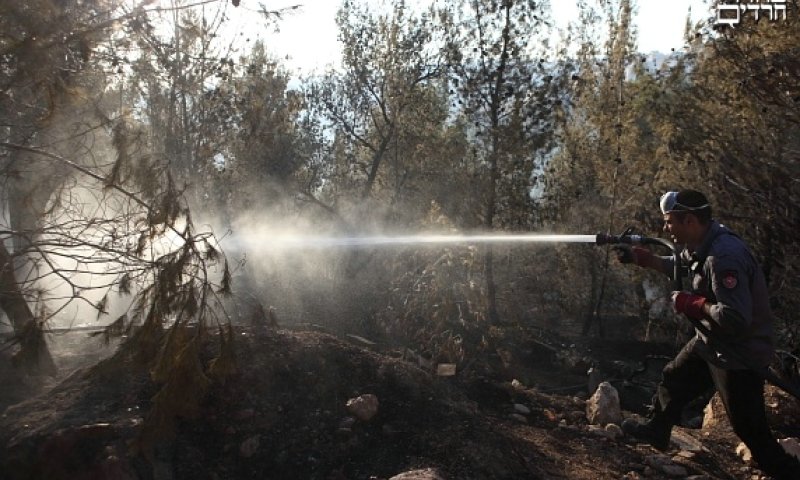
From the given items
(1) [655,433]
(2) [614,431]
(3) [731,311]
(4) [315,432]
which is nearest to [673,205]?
(3) [731,311]

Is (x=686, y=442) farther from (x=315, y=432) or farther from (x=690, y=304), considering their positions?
(x=315, y=432)

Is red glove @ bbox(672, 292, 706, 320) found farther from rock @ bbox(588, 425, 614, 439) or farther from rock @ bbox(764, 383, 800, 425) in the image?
rock @ bbox(764, 383, 800, 425)

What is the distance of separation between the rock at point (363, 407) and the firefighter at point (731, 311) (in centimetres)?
206

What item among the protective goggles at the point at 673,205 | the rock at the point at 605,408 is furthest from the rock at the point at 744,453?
the protective goggles at the point at 673,205

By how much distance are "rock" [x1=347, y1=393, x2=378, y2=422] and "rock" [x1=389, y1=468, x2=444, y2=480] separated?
30.2 inches

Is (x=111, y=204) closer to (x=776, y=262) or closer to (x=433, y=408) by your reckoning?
(x=433, y=408)

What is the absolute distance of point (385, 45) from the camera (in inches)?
594

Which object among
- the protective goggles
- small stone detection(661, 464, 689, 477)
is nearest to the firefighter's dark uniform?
the protective goggles

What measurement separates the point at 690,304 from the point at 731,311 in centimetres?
24

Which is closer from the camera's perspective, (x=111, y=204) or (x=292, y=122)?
(x=111, y=204)

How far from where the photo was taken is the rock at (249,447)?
3891mm

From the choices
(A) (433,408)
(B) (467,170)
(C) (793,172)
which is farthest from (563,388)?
(B) (467,170)

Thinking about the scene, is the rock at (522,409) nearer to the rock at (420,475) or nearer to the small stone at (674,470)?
the small stone at (674,470)

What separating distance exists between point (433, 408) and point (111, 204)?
9.36 ft
